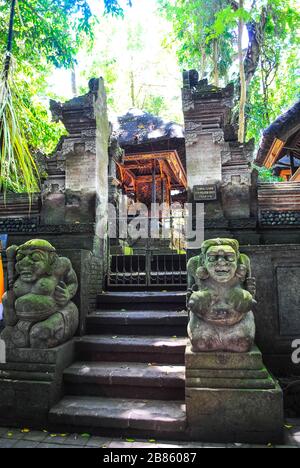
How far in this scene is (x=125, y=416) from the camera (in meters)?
3.43

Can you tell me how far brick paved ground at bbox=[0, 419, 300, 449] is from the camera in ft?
10.5

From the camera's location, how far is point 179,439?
331 centimetres

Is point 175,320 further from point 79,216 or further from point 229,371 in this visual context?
point 79,216

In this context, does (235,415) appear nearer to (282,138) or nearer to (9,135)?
(9,135)

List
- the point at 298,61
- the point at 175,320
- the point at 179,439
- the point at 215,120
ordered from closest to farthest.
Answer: the point at 179,439 → the point at 175,320 → the point at 215,120 → the point at 298,61

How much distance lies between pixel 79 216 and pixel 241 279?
11.6 ft

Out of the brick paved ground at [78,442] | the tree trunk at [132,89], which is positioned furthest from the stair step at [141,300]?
the tree trunk at [132,89]

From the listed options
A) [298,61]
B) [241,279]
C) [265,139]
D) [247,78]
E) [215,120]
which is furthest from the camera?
[298,61]

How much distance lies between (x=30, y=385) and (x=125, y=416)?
1.10 meters

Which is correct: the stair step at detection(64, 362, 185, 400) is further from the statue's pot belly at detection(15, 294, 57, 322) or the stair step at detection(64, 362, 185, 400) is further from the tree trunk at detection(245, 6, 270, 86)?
the tree trunk at detection(245, 6, 270, 86)

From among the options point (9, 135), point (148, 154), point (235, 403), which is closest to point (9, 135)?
point (9, 135)

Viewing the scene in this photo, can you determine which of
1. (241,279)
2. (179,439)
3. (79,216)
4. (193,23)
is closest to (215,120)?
(79,216)

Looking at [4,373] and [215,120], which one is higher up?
[215,120]

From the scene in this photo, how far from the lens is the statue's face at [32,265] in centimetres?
407
